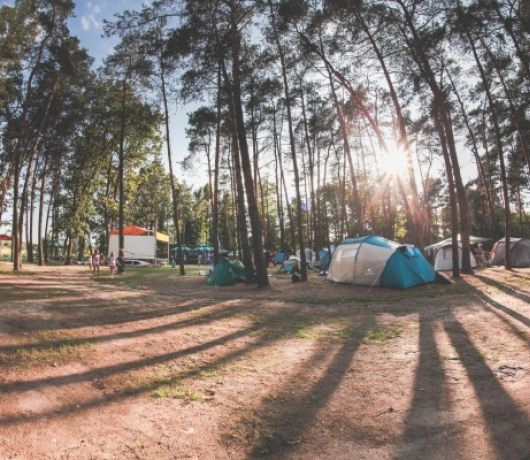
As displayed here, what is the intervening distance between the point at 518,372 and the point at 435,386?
1.11 metres

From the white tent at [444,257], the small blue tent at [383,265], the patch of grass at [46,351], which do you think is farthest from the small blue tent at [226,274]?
the white tent at [444,257]

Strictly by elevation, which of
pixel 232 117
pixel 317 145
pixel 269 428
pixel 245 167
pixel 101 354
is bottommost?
pixel 269 428

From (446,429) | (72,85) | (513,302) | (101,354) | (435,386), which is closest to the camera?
(446,429)

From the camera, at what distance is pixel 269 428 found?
3.88 meters

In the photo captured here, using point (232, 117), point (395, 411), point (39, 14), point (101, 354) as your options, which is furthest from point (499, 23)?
point (39, 14)

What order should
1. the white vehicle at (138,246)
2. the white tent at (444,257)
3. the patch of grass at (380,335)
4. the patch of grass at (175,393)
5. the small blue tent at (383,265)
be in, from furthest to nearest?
the white vehicle at (138,246), the white tent at (444,257), the small blue tent at (383,265), the patch of grass at (380,335), the patch of grass at (175,393)

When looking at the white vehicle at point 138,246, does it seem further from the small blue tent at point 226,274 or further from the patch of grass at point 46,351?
the patch of grass at point 46,351

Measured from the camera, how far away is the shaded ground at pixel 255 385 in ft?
11.4

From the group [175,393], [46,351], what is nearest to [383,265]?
[175,393]

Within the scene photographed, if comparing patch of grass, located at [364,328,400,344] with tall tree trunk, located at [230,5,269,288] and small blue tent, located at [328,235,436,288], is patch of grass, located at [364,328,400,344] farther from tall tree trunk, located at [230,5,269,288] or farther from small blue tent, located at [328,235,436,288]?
tall tree trunk, located at [230,5,269,288]

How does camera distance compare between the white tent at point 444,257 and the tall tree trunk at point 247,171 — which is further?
the white tent at point 444,257

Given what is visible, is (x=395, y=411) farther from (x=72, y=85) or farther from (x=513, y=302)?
(x=72, y=85)

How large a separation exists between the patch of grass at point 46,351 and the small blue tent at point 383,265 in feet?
35.0

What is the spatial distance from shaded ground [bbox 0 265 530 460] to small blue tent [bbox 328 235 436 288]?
494 centimetres
